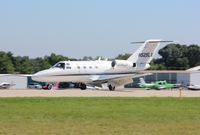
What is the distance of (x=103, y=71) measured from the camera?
2405 inches

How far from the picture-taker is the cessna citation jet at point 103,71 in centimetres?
5897

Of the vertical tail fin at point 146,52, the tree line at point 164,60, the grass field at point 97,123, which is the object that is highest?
the tree line at point 164,60

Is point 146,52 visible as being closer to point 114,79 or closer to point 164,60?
point 114,79

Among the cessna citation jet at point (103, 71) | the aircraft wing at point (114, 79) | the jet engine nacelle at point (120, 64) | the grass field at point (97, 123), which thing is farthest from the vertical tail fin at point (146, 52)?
the grass field at point (97, 123)

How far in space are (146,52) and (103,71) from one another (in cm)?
527

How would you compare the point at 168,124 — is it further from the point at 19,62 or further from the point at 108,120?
the point at 19,62

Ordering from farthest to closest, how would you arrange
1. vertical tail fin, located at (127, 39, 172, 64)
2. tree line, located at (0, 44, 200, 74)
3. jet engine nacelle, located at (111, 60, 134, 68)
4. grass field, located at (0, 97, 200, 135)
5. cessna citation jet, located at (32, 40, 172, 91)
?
tree line, located at (0, 44, 200, 74) → vertical tail fin, located at (127, 39, 172, 64) → jet engine nacelle, located at (111, 60, 134, 68) → cessna citation jet, located at (32, 40, 172, 91) → grass field, located at (0, 97, 200, 135)

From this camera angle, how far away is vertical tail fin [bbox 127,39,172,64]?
6212cm

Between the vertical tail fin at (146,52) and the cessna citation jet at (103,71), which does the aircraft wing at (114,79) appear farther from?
the vertical tail fin at (146,52)

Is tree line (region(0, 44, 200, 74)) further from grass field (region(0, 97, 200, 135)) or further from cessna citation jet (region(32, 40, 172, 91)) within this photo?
grass field (region(0, 97, 200, 135))

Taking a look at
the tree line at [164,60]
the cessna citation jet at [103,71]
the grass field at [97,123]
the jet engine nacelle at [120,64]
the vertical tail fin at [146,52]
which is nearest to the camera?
the grass field at [97,123]

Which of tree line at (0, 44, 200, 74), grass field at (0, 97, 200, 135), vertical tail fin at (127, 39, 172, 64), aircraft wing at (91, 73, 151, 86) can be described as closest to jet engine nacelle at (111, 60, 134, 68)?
aircraft wing at (91, 73, 151, 86)

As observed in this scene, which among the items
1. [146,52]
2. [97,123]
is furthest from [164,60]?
[97,123]

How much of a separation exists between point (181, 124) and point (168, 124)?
1.35 ft
